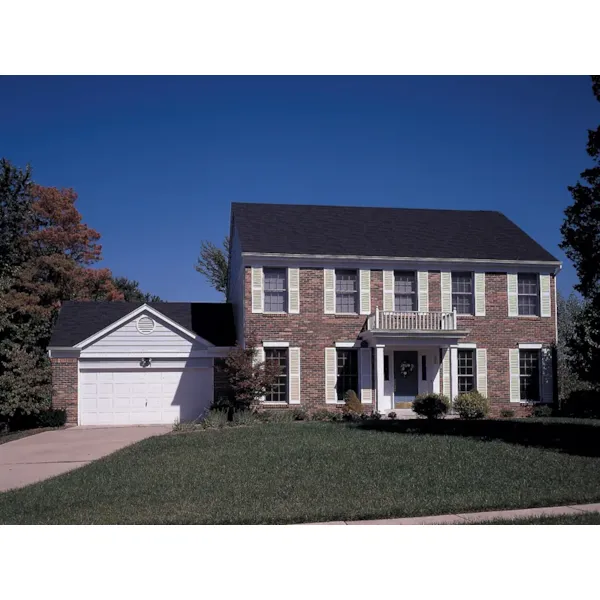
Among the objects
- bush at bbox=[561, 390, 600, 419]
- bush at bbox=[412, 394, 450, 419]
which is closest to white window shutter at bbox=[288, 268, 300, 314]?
bush at bbox=[412, 394, 450, 419]

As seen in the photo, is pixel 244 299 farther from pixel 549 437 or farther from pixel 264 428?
pixel 549 437

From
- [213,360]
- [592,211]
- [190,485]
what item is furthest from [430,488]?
[213,360]

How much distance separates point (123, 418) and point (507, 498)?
15.7 meters

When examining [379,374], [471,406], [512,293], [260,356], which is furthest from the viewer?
[512,293]

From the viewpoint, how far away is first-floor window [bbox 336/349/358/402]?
22453 mm

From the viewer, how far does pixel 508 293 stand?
2359 centimetres

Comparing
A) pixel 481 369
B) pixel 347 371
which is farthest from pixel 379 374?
pixel 481 369

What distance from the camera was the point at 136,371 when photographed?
22.6m

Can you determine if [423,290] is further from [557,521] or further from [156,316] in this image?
[557,521]

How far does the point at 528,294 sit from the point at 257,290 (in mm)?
9726

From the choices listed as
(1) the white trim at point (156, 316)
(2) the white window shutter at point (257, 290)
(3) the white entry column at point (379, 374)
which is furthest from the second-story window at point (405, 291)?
(1) the white trim at point (156, 316)

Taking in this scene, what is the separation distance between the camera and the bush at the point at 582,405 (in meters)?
21.8

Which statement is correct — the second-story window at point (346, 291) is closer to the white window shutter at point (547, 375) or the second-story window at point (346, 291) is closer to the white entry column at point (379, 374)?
the white entry column at point (379, 374)

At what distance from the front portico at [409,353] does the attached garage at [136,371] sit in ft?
17.2
